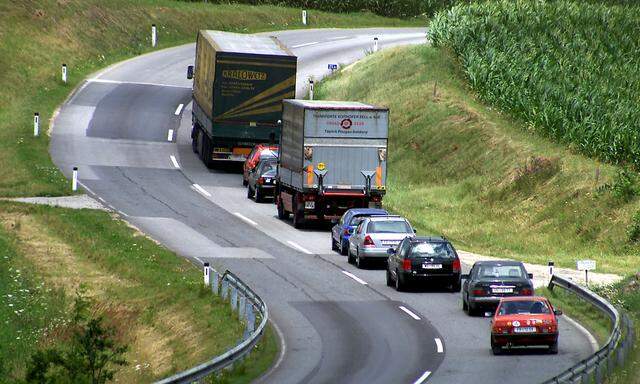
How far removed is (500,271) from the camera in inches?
1304

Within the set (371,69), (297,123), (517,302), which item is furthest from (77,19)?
(517,302)

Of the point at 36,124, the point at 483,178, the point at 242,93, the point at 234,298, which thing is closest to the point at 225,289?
the point at 234,298

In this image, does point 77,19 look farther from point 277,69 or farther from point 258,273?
point 258,273

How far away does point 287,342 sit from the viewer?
30.8 meters

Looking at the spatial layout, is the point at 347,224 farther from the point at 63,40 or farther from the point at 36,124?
the point at 63,40

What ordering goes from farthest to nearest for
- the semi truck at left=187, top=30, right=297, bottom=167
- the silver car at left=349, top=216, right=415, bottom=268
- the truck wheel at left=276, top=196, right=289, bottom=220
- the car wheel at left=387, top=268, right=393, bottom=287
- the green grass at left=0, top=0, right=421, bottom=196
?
1. the green grass at left=0, top=0, right=421, bottom=196
2. the semi truck at left=187, top=30, right=297, bottom=167
3. the truck wheel at left=276, top=196, right=289, bottom=220
4. the silver car at left=349, top=216, right=415, bottom=268
5. the car wheel at left=387, top=268, right=393, bottom=287

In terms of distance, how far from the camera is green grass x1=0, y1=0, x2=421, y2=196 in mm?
56656

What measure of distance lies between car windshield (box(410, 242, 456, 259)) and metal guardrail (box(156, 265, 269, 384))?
4889 millimetres

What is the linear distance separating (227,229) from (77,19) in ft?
115

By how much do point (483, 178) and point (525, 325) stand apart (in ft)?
83.8

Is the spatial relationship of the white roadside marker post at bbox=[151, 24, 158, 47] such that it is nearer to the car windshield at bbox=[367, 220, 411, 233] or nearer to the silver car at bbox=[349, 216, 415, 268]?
the silver car at bbox=[349, 216, 415, 268]

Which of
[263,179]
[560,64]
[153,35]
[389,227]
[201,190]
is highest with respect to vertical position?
[153,35]

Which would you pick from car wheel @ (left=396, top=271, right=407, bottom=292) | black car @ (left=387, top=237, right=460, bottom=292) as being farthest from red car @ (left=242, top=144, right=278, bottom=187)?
black car @ (left=387, top=237, right=460, bottom=292)

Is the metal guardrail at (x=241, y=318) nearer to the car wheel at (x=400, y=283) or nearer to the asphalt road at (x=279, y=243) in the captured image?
the asphalt road at (x=279, y=243)
